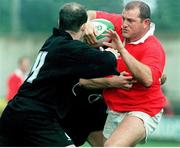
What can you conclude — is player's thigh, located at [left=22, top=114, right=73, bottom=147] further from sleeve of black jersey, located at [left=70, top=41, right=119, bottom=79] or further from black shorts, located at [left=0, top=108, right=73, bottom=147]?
sleeve of black jersey, located at [left=70, top=41, right=119, bottom=79]

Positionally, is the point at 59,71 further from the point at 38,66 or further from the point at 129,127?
the point at 129,127

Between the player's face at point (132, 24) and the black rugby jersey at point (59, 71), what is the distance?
51 centimetres

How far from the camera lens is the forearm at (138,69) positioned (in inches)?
257

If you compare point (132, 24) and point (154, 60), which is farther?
point (132, 24)

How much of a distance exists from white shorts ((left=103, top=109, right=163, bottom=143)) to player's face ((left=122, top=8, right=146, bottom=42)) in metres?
0.73

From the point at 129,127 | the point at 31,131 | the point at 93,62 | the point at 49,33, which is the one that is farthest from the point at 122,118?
the point at 49,33

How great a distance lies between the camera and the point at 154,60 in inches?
267

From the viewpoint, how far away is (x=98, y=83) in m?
Answer: 6.93

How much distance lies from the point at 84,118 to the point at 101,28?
1.06 metres

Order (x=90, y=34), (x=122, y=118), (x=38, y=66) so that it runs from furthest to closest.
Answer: (x=122, y=118), (x=90, y=34), (x=38, y=66)

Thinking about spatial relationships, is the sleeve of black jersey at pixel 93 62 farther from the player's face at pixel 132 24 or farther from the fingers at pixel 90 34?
the player's face at pixel 132 24

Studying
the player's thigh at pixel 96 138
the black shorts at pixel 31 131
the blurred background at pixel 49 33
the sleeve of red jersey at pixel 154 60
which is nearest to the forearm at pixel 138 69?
the sleeve of red jersey at pixel 154 60

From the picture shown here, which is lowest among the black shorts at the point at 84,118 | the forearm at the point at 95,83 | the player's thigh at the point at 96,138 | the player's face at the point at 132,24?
the player's thigh at the point at 96,138

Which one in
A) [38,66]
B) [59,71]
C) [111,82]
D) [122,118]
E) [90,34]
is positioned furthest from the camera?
[122,118]
